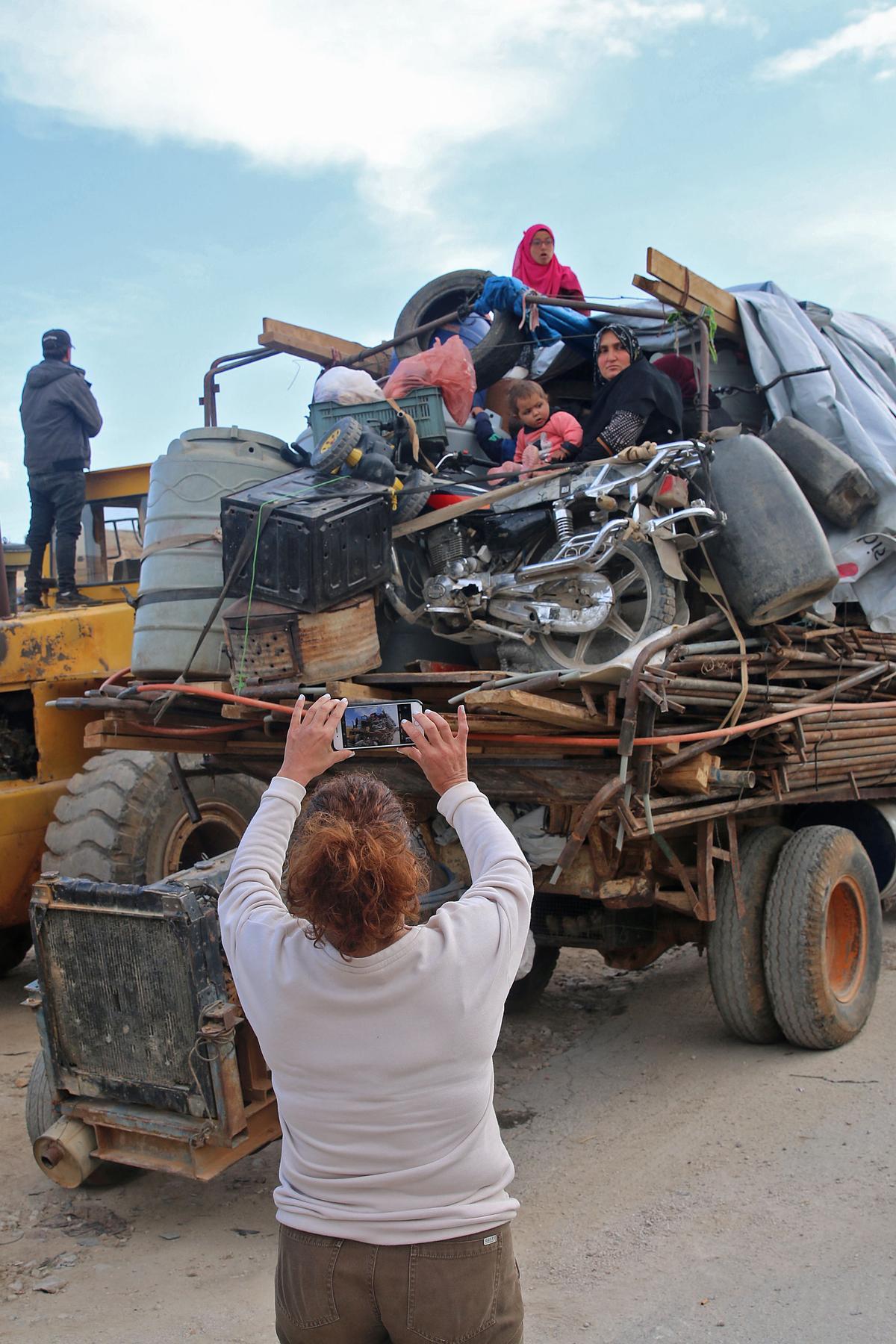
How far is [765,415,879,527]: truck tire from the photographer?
5.09m

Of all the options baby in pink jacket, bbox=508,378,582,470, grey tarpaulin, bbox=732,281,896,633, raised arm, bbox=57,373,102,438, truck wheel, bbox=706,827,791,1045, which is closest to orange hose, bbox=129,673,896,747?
truck wheel, bbox=706,827,791,1045

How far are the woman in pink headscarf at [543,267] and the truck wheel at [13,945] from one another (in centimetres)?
504

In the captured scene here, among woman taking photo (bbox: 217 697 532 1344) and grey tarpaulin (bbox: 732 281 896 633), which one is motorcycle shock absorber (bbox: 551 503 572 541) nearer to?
grey tarpaulin (bbox: 732 281 896 633)

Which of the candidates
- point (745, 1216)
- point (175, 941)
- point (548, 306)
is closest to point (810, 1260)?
point (745, 1216)

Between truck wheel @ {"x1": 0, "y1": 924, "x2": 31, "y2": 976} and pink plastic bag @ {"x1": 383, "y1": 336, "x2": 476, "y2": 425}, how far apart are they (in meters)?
4.04

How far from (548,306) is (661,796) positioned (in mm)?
3162

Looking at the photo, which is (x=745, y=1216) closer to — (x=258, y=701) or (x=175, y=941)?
(x=175, y=941)

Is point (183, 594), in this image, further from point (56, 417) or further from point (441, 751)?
point (56, 417)

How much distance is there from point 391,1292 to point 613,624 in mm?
2929

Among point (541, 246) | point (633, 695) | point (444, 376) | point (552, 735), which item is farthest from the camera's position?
point (541, 246)

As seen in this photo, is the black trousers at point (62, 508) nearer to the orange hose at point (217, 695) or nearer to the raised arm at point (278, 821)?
the orange hose at point (217, 695)

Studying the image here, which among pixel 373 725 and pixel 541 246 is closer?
pixel 373 725

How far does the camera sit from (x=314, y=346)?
6984 millimetres

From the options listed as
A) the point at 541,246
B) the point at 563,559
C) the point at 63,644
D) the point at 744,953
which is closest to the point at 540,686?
the point at 563,559
